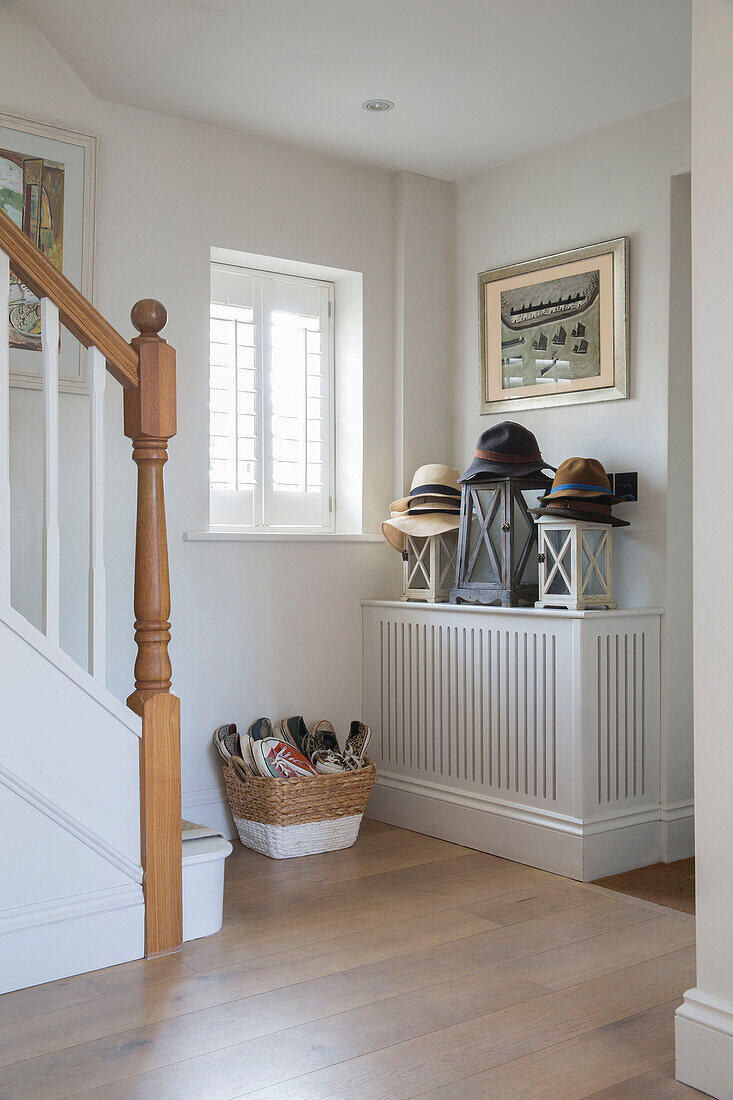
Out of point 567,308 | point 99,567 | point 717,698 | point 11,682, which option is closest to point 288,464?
point 567,308

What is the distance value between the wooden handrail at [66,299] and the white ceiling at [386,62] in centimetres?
86

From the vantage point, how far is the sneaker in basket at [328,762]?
A: 3.34m

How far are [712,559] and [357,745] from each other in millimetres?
1927

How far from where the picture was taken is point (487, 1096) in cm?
179

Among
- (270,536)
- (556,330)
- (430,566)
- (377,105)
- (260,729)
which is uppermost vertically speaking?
(377,105)

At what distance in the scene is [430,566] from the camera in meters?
3.57

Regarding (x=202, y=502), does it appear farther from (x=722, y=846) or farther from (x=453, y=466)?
(x=722, y=846)

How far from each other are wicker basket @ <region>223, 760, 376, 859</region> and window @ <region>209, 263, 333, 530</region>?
95 centimetres

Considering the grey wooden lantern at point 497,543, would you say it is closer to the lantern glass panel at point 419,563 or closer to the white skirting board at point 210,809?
the lantern glass panel at point 419,563

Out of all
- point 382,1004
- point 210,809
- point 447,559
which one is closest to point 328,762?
point 210,809

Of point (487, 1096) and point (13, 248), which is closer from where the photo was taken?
point (487, 1096)

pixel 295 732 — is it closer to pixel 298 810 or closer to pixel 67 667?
pixel 298 810

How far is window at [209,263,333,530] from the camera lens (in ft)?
11.8

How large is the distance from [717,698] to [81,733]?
1.37m
